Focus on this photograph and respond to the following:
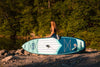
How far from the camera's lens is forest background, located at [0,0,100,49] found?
666 cm

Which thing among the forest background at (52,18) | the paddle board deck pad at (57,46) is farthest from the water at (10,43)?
the paddle board deck pad at (57,46)

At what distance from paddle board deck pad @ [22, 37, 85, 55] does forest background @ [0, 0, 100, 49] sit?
1.89 metres

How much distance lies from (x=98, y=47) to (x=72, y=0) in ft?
12.6

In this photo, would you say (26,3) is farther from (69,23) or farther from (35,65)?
(35,65)

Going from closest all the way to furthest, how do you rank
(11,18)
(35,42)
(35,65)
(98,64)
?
1. (98,64)
2. (35,65)
3. (35,42)
4. (11,18)

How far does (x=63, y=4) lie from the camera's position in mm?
7348

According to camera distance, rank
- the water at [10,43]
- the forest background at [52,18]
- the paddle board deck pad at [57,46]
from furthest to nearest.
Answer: the water at [10,43]
the forest background at [52,18]
the paddle board deck pad at [57,46]

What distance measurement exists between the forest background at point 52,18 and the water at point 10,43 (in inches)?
19.8

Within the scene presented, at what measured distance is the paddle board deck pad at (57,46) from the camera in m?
4.82

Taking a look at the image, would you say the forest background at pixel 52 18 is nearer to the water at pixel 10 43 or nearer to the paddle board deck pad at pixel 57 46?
the water at pixel 10 43

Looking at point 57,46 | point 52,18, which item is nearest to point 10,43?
point 52,18

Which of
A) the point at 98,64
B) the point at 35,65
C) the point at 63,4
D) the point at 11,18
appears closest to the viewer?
the point at 98,64

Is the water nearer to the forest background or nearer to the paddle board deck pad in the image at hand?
the forest background

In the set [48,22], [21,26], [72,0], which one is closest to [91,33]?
[72,0]
